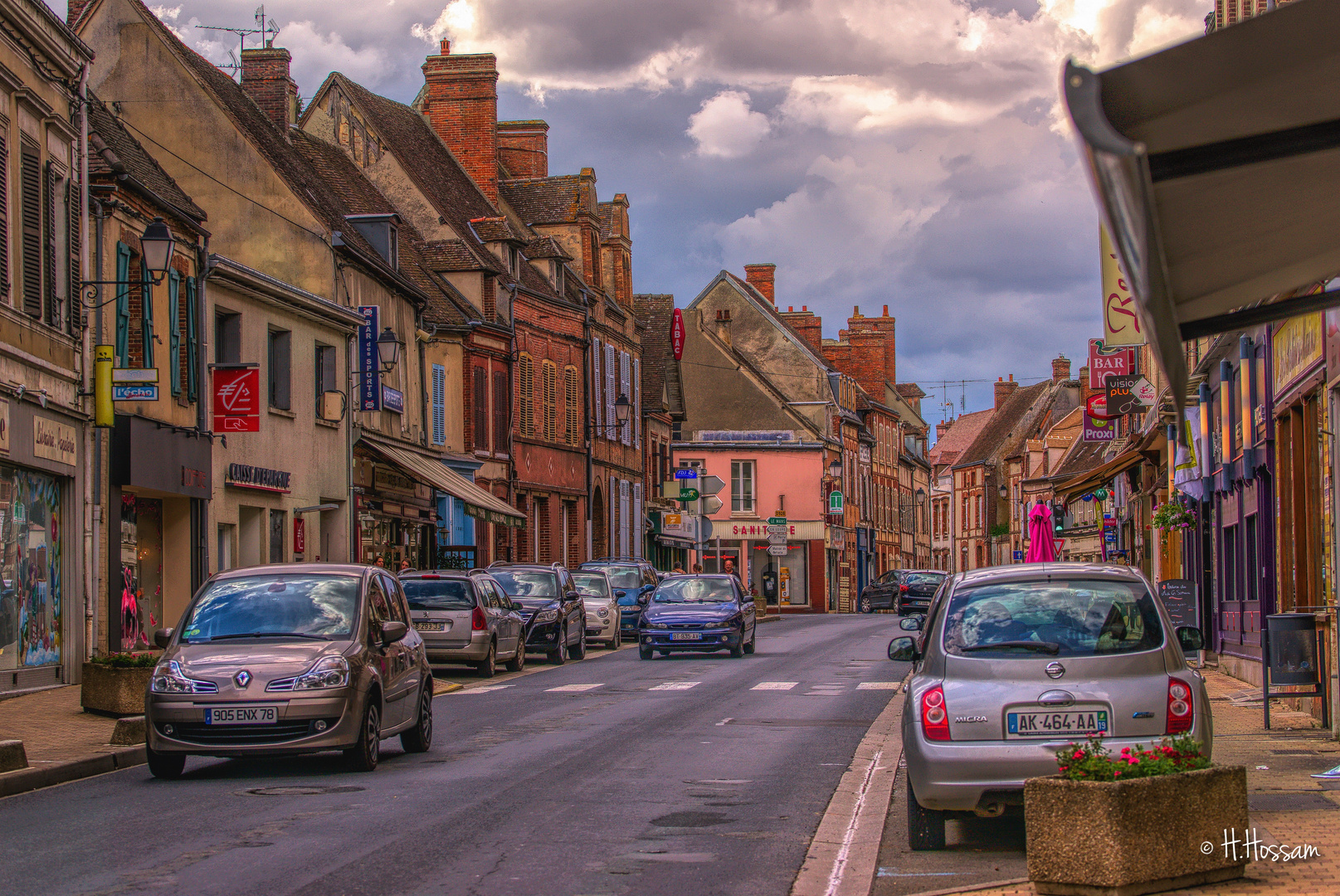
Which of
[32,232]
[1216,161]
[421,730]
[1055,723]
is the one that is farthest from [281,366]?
[1216,161]

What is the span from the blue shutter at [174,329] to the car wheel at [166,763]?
1334 centimetres

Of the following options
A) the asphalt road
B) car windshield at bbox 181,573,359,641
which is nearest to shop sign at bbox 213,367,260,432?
the asphalt road

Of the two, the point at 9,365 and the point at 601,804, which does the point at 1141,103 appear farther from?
the point at 9,365

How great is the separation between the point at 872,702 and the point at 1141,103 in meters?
16.3

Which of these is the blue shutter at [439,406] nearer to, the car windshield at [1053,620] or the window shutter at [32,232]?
the window shutter at [32,232]

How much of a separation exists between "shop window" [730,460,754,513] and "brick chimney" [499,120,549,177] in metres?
22.6

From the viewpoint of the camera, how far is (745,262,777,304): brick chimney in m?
84.1

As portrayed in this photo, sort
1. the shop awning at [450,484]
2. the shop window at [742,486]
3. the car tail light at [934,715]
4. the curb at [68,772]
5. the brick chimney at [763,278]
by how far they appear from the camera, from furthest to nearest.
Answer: the brick chimney at [763,278], the shop window at [742,486], the shop awning at [450,484], the curb at [68,772], the car tail light at [934,715]

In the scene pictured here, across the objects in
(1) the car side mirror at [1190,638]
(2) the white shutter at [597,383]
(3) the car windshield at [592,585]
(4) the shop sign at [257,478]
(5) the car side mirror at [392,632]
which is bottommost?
(3) the car windshield at [592,585]

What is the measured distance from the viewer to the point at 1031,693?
8570 mm

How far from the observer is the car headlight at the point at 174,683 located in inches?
470

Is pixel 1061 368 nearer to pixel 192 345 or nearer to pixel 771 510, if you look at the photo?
pixel 771 510

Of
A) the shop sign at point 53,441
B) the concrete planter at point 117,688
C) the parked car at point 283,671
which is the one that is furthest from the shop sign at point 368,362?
the parked car at point 283,671

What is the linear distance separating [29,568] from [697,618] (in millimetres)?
12413
